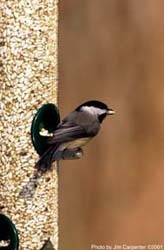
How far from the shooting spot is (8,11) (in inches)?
196

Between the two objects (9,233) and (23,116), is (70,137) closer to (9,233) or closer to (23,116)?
(23,116)

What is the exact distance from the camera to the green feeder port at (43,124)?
4969mm

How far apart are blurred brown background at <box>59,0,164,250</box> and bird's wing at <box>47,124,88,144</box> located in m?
3.05

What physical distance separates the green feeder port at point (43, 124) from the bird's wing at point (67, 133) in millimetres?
44

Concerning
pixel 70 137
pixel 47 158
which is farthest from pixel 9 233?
pixel 70 137

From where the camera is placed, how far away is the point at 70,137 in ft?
16.1

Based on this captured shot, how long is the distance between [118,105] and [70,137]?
3174 millimetres

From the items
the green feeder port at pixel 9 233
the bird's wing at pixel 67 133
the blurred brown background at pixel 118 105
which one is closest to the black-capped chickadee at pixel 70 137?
the bird's wing at pixel 67 133

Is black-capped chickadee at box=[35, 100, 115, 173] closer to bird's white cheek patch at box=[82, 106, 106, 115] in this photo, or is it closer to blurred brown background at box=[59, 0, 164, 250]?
bird's white cheek patch at box=[82, 106, 106, 115]

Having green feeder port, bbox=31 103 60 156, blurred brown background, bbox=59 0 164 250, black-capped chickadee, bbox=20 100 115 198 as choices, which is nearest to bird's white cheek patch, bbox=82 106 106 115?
black-capped chickadee, bbox=20 100 115 198

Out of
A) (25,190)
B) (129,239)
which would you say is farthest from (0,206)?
(129,239)

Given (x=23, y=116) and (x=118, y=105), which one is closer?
(x=23, y=116)

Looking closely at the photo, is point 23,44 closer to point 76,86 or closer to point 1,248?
point 1,248

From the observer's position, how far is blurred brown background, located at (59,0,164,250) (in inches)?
316
